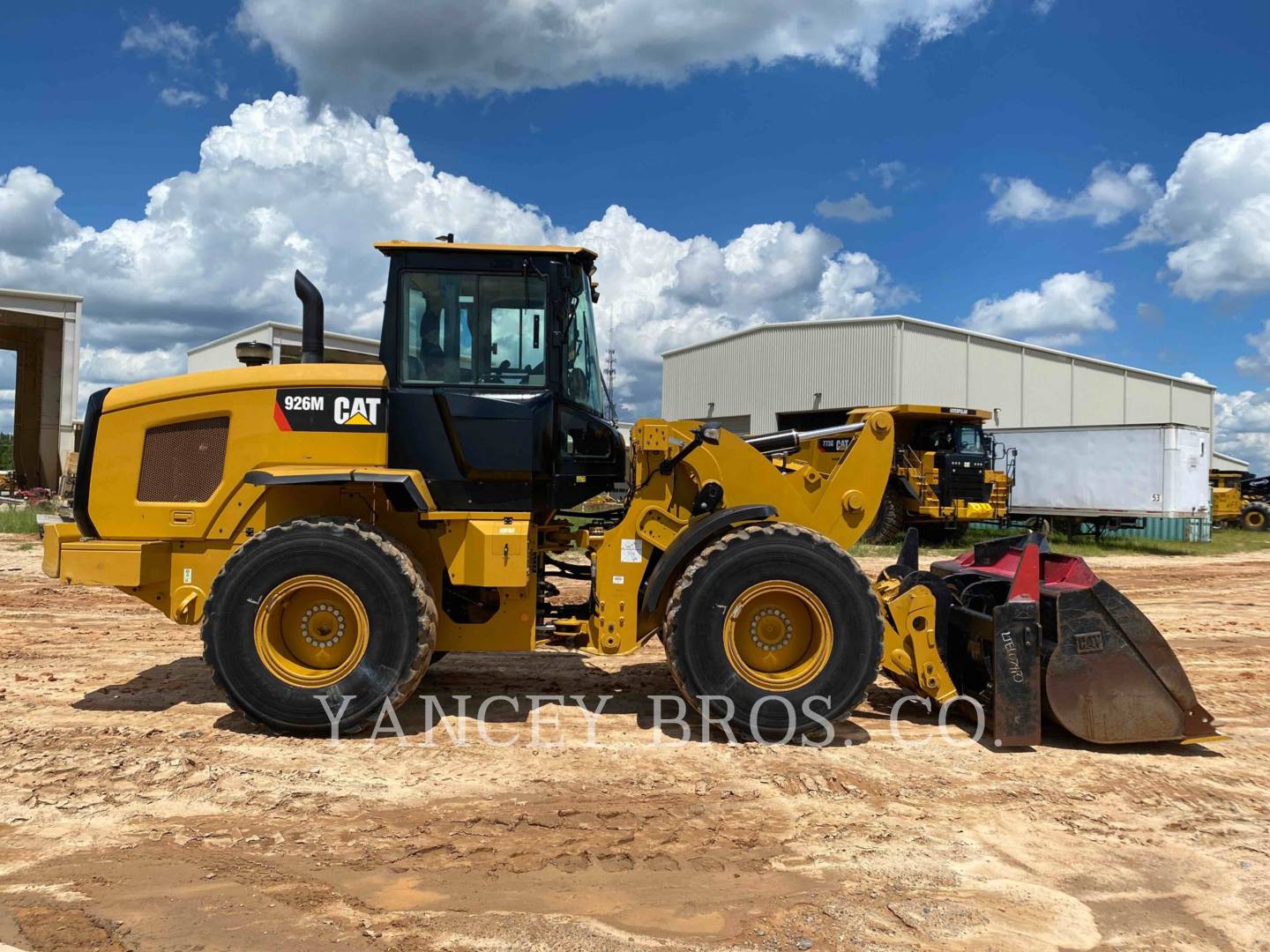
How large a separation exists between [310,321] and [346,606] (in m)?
2.04

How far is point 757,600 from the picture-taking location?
17.2 feet

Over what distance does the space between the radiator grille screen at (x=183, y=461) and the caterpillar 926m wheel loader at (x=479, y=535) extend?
0.02m

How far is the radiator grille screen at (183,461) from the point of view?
5.52 m

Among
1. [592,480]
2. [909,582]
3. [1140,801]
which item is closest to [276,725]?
[592,480]

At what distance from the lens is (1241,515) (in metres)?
28.3

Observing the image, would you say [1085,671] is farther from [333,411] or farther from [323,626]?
[333,411]

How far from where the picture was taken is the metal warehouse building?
3092 cm

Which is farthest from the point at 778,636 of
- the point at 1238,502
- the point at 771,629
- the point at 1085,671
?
the point at 1238,502

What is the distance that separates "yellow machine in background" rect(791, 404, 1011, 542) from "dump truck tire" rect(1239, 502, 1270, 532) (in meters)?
15.2

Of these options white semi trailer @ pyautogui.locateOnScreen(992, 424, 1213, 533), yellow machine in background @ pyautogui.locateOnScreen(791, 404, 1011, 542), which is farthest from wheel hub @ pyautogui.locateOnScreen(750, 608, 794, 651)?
white semi trailer @ pyautogui.locateOnScreen(992, 424, 1213, 533)

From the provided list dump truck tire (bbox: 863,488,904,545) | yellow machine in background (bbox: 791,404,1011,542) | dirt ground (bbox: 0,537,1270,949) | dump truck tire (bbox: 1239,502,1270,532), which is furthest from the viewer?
dump truck tire (bbox: 1239,502,1270,532)

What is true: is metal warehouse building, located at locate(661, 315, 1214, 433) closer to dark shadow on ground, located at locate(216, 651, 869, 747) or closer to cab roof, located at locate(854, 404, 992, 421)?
cab roof, located at locate(854, 404, 992, 421)

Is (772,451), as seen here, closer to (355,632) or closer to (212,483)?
(355,632)

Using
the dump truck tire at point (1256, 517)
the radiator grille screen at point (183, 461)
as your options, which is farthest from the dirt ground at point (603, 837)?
the dump truck tire at point (1256, 517)
